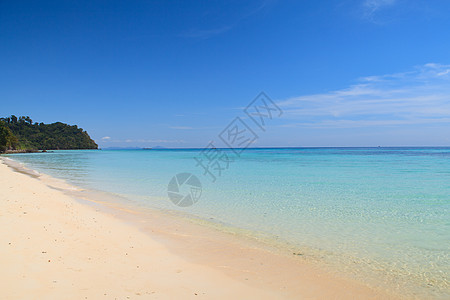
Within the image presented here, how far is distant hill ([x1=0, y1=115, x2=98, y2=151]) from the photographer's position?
120625 mm

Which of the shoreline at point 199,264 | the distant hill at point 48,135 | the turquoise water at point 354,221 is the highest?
the distant hill at point 48,135

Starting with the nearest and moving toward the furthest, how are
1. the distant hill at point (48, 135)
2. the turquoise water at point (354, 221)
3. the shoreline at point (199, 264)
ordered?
the shoreline at point (199, 264) → the turquoise water at point (354, 221) → the distant hill at point (48, 135)

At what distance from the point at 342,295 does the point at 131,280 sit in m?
3.30

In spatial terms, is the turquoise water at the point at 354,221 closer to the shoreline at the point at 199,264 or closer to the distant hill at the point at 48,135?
the shoreline at the point at 199,264

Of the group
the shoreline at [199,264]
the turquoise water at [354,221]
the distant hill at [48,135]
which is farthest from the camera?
the distant hill at [48,135]

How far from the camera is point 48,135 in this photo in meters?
135

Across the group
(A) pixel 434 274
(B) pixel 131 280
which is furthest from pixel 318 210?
(B) pixel 131 280

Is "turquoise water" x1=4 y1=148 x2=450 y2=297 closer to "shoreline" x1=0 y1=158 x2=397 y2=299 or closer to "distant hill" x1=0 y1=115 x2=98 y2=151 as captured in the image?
"shoreline" x1=0 y1=158 x2=397 y2=299

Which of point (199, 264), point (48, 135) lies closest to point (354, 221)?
point (199, 264)

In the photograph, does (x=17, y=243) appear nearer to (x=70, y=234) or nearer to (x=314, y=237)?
(x=70, y=234)

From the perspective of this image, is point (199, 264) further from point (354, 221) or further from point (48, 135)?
point (48, 135)

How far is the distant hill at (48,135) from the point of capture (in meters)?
121

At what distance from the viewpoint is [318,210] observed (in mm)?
9898

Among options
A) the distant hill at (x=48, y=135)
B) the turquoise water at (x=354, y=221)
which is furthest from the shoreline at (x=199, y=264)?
the distant hill at (x=48, y=135)
